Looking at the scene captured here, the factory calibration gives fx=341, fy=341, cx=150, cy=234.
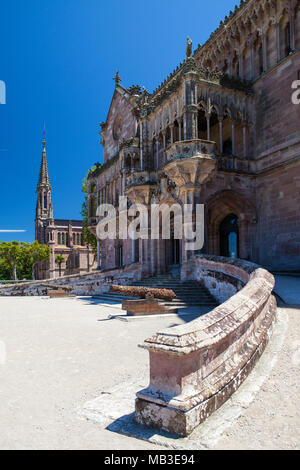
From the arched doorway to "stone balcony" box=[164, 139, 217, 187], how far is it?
12.5ft

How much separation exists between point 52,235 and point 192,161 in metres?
68.9

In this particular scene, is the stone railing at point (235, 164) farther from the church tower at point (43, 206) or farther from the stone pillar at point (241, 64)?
the church tower at point (43, 206)

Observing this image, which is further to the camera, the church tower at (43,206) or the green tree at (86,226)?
the church tower at (43,206)

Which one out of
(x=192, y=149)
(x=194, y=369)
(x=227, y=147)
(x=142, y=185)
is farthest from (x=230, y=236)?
(x=194, y=369)

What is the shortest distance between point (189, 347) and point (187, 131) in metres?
14.8

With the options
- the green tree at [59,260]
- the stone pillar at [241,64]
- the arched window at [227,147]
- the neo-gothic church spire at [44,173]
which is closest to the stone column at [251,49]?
the stone pillar at [241,64]

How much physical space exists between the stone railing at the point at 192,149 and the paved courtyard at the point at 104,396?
9900 millimetres

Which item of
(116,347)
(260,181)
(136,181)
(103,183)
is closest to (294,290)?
(116,347)

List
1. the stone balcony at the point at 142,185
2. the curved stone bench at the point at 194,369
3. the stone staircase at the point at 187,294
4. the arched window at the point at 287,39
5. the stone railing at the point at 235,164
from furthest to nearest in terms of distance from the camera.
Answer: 1. the stone balcony at the point at 142,185
2. the stone railing at the point at 235,164
3. the arched window at the point at 287,39
4. the stone staircase at the point at 187,294
5. the curved stone bench at the point at 194,369

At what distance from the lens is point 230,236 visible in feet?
63.6

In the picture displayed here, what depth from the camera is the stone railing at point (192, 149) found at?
1602cm

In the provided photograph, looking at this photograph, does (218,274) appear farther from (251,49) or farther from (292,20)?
(251,49)

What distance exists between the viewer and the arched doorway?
1890 centimetres

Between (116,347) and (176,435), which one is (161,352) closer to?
(176,435)
